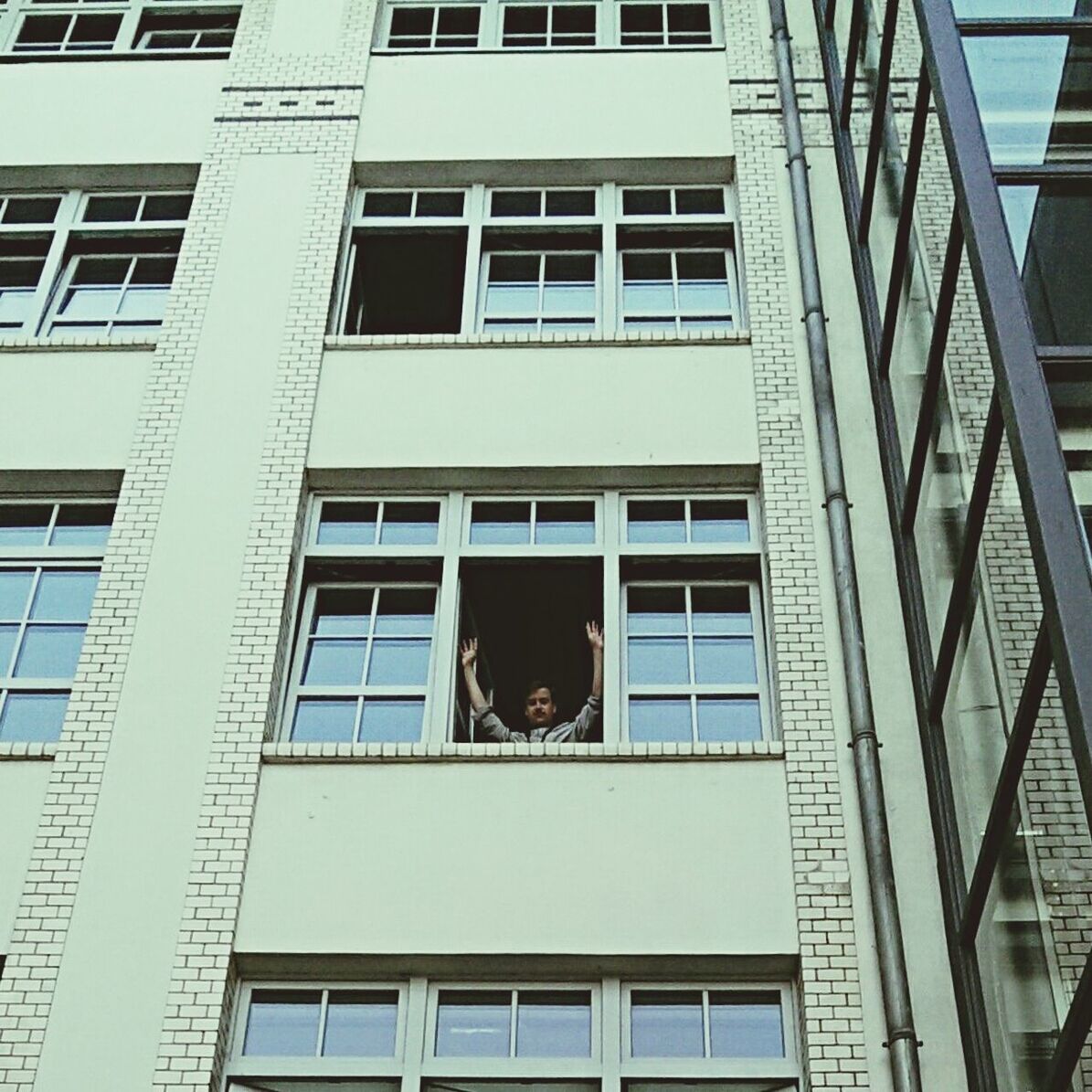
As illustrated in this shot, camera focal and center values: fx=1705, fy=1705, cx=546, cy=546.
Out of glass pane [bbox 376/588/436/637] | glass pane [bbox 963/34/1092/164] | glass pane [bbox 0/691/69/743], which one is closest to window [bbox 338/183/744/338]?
glass pane [bbox 376/588/436/637]

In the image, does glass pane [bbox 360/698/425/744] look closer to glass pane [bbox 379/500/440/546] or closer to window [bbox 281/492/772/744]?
window [bbox 281/492/772/744]

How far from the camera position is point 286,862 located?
10156 millimetres

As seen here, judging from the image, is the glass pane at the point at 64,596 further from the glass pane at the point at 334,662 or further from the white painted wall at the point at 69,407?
the glass pane at the point at 334,662

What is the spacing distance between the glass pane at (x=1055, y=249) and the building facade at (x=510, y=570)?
0.05m

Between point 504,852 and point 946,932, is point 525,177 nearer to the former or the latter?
point 504,852

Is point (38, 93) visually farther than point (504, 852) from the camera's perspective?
Yes

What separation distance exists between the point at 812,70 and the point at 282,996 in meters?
9.54

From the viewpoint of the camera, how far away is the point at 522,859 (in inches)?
396

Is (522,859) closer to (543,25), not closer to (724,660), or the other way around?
(724,660)

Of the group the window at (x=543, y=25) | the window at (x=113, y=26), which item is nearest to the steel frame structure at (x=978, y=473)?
the window at (x=543, y=25)

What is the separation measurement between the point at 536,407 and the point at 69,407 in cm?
355

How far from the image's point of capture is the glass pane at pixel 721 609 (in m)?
11.8

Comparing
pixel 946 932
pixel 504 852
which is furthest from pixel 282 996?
pixel 946 932

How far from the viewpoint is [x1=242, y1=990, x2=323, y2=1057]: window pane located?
963cm
